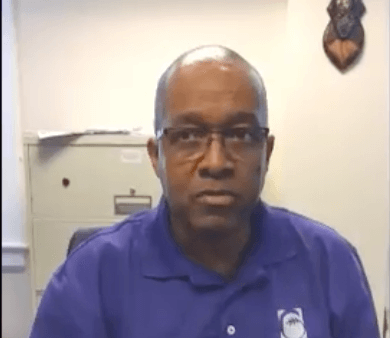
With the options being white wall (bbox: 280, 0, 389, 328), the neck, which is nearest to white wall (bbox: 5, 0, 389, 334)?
white wall (bbox: 280, 0, 389, 328)

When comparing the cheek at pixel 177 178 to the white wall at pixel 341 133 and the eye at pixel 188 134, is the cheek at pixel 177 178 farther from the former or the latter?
the white wall at pixel 341 133

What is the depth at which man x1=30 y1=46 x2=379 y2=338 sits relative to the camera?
2.35 feet

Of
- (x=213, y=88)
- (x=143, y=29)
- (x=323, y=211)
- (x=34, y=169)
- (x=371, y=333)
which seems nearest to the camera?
(x=213, y=88)

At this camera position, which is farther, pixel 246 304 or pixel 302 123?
pixel 302 123

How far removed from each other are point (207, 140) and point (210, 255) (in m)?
0.20

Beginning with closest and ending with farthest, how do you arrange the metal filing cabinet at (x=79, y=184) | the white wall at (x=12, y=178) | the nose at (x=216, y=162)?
the nose at (x=216, y=162) → the metal filing cabinet at (x=79, y=184) → the white wall at (x=12, y=178)

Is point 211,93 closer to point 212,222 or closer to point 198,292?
point 212,222

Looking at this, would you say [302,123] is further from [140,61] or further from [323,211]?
[140,61]

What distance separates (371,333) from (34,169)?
163cm

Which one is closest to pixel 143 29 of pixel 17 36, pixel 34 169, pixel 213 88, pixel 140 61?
pixel 140 61

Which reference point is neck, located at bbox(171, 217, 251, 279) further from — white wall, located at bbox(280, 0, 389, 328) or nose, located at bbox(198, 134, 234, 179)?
white wall, located at bbox(280, 0, 389, 328)

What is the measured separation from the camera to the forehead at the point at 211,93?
712mm

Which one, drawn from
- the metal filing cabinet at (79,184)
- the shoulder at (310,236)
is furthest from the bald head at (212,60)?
the metal filing cabinet at (79,184)

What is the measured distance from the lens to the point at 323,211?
2.27 m
